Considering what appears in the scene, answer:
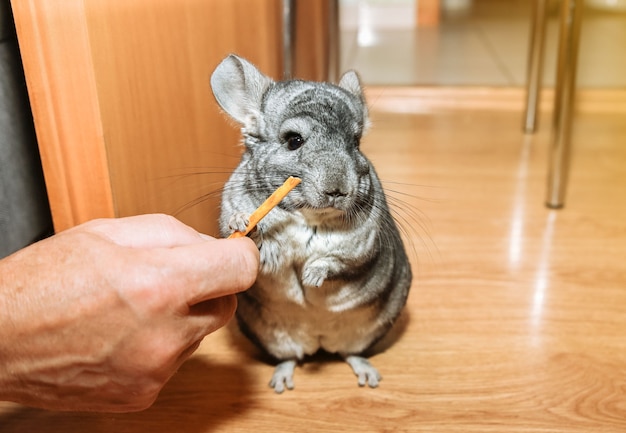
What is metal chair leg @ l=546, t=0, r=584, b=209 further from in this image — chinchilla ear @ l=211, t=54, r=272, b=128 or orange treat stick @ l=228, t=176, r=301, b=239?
orange treat stick @ l=228, t=176, r=301, b=239

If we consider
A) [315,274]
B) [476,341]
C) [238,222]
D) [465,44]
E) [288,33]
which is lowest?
[476,341]

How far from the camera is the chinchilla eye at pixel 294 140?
116cm

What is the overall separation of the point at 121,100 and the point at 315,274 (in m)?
0.45

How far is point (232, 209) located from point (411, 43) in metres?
3.11

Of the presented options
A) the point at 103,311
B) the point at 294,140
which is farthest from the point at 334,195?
the point at 103,311

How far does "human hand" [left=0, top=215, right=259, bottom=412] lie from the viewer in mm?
902

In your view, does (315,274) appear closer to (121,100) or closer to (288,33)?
(121,100)

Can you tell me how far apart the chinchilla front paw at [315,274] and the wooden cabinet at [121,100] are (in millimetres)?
246

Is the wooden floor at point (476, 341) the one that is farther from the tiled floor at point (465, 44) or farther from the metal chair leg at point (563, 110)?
the tiled floor at point (465, 44)

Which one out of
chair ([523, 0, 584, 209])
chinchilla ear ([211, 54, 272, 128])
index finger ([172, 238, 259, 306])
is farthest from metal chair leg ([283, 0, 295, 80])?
index finger ([172, 238, 259, 306])

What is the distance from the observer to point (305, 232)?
119cm

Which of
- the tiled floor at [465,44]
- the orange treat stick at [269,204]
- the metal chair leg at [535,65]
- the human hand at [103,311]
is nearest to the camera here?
the human hand at [103,311]

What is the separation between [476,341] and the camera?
149 cm

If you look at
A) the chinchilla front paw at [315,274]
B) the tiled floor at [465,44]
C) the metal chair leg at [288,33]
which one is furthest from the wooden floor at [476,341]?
the tiled floor at [465,44]
